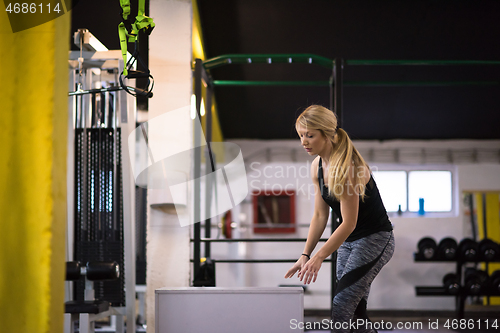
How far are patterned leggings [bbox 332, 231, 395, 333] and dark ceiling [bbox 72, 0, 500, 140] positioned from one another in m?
2.57

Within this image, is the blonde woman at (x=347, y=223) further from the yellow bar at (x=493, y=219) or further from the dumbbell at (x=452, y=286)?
the yellow bar at (x=493, y=219)

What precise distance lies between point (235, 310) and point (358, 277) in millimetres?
711

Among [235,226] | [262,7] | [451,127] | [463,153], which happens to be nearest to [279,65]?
[262,7]

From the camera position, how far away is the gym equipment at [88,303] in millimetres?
2857

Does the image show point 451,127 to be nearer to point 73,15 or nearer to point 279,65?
point 279,65

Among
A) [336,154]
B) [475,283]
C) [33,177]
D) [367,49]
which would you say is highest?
[367,49]

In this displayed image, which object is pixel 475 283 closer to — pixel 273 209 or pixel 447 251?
pixel 447 251

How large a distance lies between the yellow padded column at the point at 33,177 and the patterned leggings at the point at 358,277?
107cm

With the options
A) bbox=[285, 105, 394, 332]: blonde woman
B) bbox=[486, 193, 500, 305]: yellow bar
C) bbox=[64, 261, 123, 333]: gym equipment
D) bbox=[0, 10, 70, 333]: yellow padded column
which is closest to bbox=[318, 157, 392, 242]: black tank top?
bbox=[285, 105, 394, 332]: blonde woman

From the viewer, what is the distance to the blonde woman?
1792mm

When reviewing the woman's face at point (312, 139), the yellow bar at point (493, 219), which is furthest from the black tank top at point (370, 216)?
the yellow bar at point (493, 219)

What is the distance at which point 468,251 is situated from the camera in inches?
206

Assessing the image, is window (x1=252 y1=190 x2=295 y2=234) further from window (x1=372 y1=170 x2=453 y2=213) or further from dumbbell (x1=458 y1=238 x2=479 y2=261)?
dumbbell (x1=458 y1=238 x2=479 y2=261)

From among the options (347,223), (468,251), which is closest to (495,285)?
(468,251)
